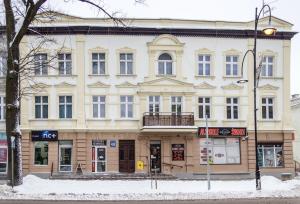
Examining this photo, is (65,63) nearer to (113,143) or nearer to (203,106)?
(113,143)

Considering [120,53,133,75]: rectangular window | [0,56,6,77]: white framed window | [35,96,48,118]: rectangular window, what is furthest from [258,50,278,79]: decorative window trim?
[0,56,6,77]: white framed window

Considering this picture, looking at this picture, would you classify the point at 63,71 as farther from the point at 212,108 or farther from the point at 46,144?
the point at 212,108

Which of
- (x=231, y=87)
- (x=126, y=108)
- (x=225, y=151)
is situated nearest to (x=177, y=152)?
(x=225, y=151)

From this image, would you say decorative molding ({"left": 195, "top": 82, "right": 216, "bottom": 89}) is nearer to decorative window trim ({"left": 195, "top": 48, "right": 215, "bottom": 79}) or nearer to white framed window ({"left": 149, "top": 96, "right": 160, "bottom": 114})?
decorative window trim ({"left": 195, "top": 48, "right": 215, "bottom": 79})

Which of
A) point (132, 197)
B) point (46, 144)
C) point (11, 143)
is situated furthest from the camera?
point (46, 144)

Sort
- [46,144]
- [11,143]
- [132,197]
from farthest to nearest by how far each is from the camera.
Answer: [46,144] < [11,143] < [132,197]

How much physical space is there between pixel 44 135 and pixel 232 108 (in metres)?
15.1

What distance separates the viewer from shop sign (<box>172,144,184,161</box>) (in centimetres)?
4428

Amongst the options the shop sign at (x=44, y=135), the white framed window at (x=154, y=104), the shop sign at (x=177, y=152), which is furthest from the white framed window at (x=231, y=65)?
the shop sign at (x=44, y=135)

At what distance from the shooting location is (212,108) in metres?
45.4

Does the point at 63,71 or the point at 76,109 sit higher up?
the point at 63,71

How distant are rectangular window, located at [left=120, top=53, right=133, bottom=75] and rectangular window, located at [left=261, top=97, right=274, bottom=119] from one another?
11.2 metres

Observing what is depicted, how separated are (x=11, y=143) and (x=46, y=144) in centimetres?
1586

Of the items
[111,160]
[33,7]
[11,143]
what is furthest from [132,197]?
[111,160]
